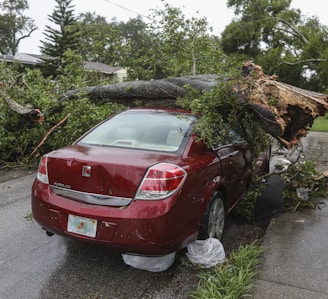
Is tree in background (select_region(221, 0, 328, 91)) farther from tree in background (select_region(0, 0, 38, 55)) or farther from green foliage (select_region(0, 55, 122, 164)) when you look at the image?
tree in background (select_region(0, 0, 38, 55))

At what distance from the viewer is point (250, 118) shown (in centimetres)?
428

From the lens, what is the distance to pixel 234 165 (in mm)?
Answer: 4043

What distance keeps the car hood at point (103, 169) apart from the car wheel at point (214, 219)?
25.4 inches

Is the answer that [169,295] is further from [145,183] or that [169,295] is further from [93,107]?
[93,107]

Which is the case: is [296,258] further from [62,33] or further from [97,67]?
[62,33]

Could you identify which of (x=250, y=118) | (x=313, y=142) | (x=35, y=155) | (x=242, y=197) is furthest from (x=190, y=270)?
(x=313, y=142)

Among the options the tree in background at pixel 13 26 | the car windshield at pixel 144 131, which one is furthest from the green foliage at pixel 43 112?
the tree in background at pixel 13 26

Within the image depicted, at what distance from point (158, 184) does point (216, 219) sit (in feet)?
3.53

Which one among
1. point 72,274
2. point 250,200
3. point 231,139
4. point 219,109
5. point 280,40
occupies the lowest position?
point 72,274

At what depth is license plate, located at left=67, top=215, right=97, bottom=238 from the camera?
286 centimetres

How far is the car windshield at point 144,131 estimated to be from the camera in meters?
3.41

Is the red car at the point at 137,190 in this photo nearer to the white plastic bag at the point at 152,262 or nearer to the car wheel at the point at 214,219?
the car wheel at the point at 214,219

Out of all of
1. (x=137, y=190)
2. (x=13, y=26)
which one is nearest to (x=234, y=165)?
(x=137, y=190)

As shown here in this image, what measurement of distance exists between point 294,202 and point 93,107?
11.7ft
